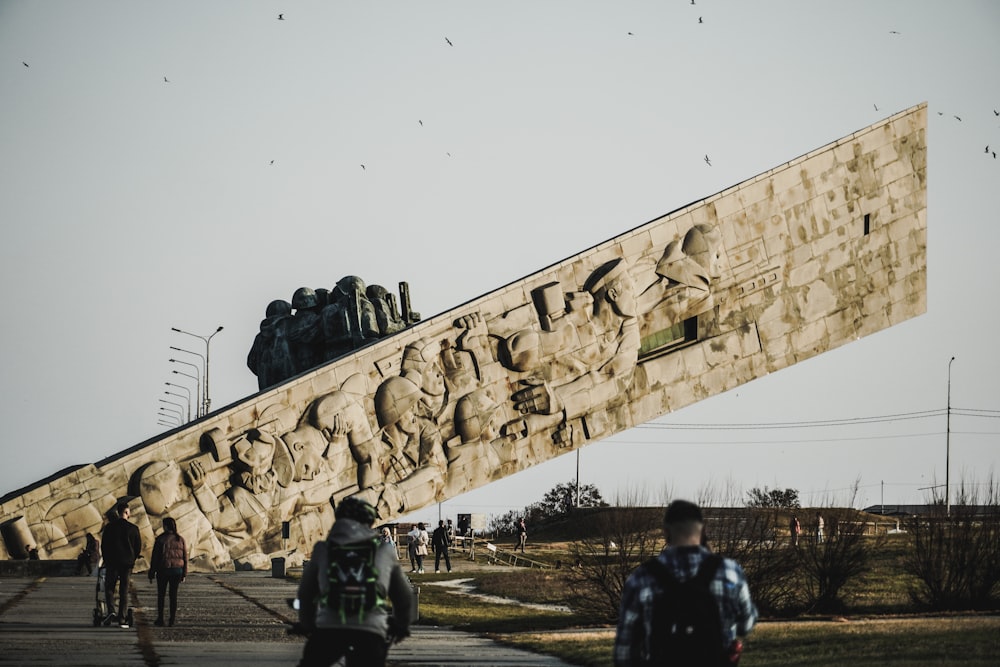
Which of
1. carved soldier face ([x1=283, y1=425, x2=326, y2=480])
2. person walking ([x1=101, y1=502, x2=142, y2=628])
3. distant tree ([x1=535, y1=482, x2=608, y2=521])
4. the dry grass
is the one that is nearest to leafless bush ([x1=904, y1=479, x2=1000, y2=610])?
the dry grass

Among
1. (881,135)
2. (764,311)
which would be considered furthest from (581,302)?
(881,135)

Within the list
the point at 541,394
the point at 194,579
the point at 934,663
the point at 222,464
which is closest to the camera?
the point at 934,663

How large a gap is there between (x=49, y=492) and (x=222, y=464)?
270 cm

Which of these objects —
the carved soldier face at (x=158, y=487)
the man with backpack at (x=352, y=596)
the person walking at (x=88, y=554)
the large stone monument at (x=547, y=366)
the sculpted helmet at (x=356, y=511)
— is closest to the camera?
the man with backpack at (x=352, y=596)

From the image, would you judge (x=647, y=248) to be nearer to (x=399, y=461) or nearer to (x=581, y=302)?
(x=581, y=302)

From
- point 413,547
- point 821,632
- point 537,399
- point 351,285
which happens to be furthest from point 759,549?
point 351,285

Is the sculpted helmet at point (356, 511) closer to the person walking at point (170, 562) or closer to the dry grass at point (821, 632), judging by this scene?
the dry grass at point (821, 632)

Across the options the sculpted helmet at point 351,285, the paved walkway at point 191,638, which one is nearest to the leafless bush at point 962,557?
the paved walkway at point 191,638

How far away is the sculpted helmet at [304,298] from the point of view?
28.1m

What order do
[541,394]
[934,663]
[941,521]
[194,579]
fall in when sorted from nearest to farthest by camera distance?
1. [934,663]
2. [941,521]
3. [194,579]
4. [541,394]

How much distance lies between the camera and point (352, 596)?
529 centimetres

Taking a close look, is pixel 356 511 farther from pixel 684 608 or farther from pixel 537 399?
pixel 537 399

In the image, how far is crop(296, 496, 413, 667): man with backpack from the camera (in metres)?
5.21

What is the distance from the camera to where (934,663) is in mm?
8992
